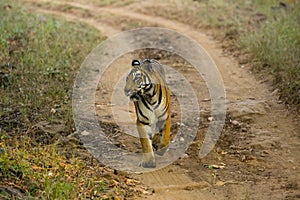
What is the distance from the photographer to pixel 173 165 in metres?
5.53

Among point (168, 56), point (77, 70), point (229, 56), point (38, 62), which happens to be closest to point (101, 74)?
point (77, 70)

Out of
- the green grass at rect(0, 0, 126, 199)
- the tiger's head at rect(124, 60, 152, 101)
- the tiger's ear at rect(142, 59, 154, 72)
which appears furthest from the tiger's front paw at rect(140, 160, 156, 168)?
the tiger's ear at rect(142, 59, 154, 72)

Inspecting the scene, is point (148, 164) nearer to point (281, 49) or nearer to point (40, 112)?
point (40, 112)

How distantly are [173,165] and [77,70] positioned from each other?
4.02 m

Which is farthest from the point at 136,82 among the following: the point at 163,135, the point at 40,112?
the point at 40,112

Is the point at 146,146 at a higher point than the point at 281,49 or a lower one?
lower

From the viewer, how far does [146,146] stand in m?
5.31

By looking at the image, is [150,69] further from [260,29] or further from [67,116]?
[260,29]

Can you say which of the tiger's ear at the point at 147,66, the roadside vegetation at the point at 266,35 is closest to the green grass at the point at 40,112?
the tiger's ear at the point at 147,66

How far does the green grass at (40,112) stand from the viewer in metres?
4.40

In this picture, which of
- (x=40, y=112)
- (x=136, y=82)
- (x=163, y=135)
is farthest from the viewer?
(x=40, y=112)

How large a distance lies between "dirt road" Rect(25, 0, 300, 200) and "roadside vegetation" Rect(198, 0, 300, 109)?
0.27 metres

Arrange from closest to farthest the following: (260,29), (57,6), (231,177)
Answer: (231,177) < (260,29) < (57,6)

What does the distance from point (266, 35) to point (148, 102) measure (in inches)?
222
